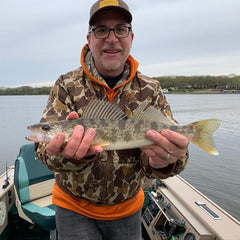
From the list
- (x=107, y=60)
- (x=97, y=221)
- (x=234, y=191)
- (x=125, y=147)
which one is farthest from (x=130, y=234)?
(x=234, y=191)

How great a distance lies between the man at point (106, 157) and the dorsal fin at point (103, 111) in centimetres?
19

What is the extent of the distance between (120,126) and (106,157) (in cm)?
43

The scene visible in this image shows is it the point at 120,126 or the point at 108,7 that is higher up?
the point at 108,7

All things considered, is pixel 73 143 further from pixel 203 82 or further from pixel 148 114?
pixel 203 82

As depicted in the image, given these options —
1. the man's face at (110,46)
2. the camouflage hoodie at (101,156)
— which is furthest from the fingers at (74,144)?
the man's face at (110,46)

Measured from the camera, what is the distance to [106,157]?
2842mm

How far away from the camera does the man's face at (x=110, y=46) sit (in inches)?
114

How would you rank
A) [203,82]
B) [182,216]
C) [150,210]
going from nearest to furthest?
[182,216] < [150,210] < [203,82]

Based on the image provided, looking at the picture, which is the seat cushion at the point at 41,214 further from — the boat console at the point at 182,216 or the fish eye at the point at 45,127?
the fish eye at the point at 45,127

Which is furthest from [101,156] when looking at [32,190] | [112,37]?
[32,190]

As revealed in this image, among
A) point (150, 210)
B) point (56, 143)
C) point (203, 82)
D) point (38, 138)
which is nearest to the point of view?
point (56, 143)

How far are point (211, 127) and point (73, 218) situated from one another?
2.10 m

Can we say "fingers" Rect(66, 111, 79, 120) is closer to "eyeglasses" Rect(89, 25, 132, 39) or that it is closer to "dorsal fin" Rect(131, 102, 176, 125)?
"dorsal fin" Rect(131, 102, 176, 125)

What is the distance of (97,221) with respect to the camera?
2947 mm
